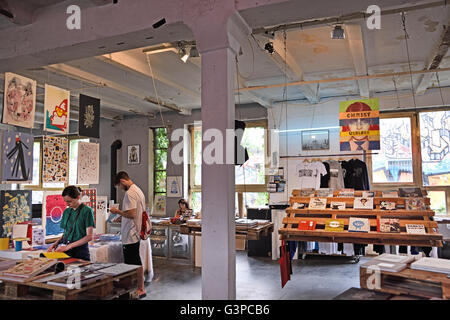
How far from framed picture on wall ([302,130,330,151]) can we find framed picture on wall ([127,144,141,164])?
4796 millimetres

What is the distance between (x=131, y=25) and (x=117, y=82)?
14.0 feet

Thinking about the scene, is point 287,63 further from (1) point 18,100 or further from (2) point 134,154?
(2) point 134,154

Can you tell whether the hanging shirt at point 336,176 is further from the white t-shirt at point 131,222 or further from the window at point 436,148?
the white t-shirt at point 131,222

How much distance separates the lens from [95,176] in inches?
240

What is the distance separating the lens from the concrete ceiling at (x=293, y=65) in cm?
510

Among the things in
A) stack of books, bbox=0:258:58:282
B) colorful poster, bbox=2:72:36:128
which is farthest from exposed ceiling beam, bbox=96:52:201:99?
stack of books, bbox=0:258:58:282

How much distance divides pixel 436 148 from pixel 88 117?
722 centimetres

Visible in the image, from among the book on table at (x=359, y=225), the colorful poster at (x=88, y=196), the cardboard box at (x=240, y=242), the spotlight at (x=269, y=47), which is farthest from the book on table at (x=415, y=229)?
the colorful poster at (x=88, y=196)

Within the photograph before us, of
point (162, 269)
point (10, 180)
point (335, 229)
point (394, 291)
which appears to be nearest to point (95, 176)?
point (10, 180)

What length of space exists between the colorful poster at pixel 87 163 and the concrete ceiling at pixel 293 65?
4.34 feet

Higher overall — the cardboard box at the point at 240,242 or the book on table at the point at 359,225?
the book on table at the point at 359,225

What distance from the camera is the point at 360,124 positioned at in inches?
222

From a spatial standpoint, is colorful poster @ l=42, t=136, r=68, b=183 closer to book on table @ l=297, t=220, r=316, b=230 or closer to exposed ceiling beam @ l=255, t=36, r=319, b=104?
exposed ceiling beam @ l=255, t=36, r=319, b=104

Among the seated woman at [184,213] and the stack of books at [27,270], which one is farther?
the seated woman at [184,213]
